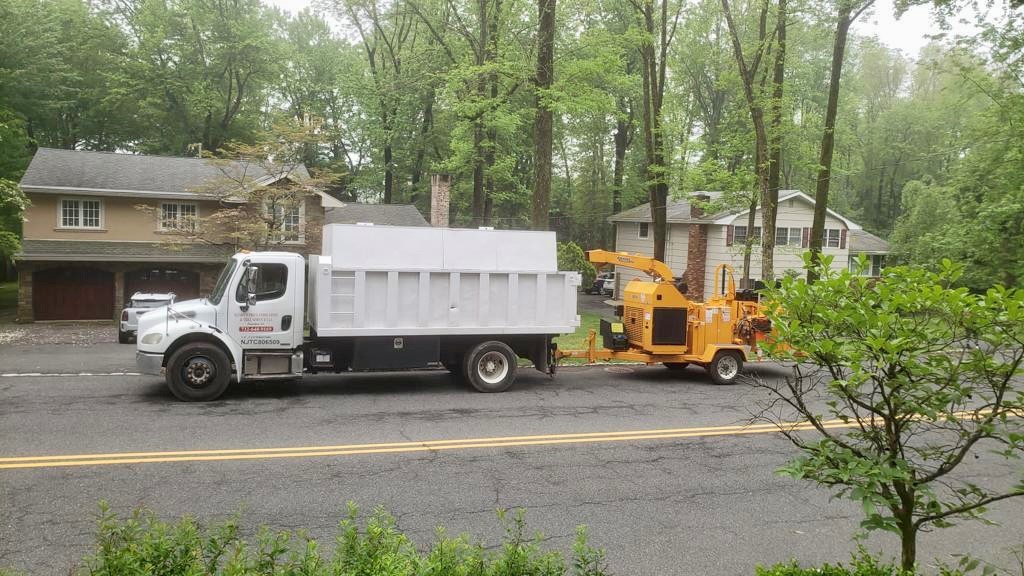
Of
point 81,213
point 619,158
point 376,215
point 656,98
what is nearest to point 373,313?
point 656,98

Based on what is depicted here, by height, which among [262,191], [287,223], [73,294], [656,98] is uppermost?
[656,98]

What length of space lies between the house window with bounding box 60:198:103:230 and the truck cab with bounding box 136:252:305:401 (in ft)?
58.1

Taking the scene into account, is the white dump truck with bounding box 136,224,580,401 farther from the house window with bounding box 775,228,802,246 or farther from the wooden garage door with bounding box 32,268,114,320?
the house window with bounding box 775,228,802,246

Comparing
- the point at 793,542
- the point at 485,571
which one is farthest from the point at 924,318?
the point at 793,542

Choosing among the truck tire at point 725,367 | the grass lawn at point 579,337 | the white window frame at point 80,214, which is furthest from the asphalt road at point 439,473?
the white window frame at point 80,214

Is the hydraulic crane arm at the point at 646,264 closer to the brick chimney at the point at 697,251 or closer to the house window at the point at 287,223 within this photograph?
the house window at the point at 287,223

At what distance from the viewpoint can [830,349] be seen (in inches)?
147

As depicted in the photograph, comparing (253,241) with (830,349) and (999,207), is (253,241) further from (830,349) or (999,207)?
(999,207)

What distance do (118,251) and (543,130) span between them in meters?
18.1

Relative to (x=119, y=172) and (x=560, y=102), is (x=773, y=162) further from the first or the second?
(x=119, y=172)

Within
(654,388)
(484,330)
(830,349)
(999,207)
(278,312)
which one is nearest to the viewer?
(830,349)

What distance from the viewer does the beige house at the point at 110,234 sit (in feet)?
82.7

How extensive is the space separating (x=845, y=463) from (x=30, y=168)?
30.5 meters

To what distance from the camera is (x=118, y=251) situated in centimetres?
2616
